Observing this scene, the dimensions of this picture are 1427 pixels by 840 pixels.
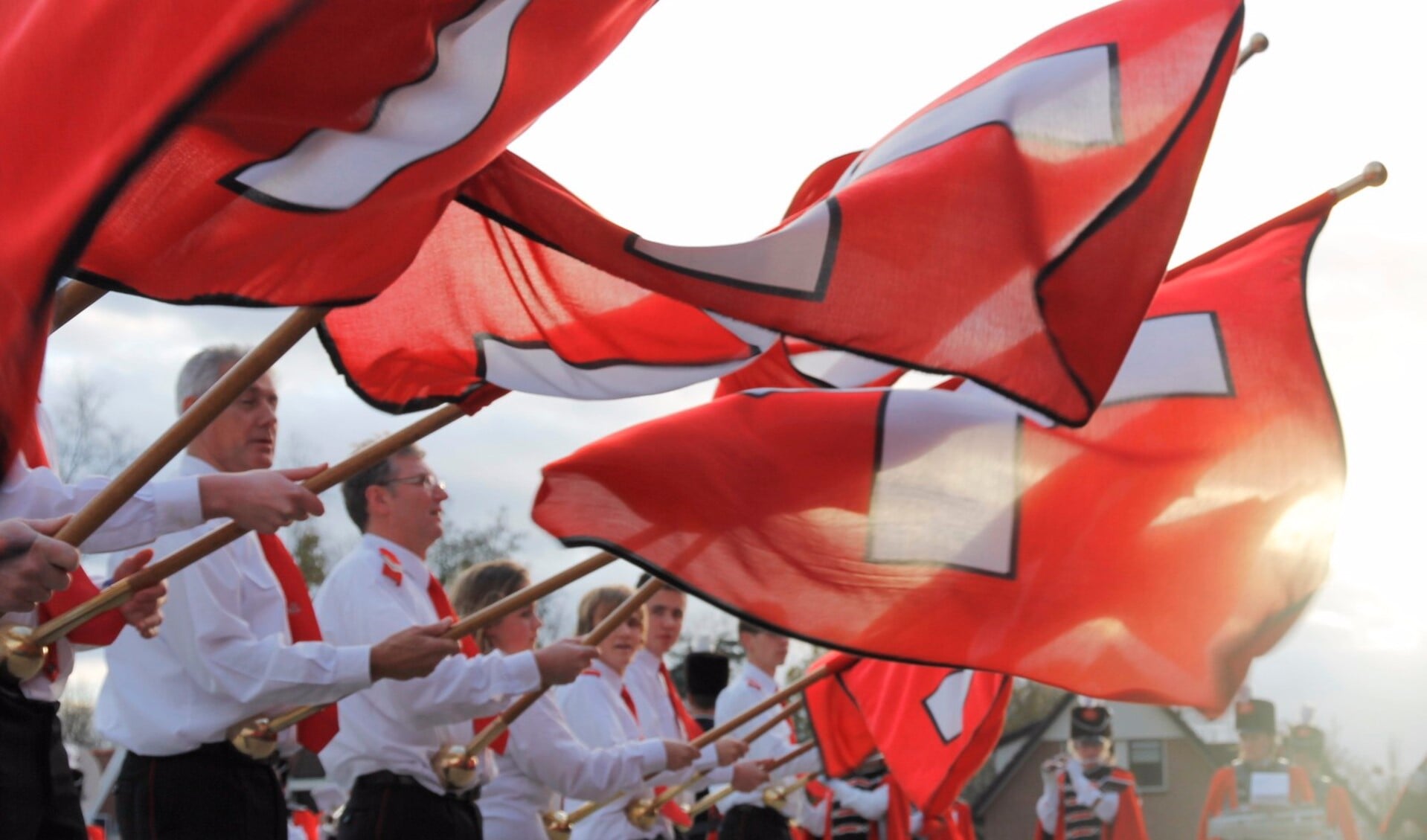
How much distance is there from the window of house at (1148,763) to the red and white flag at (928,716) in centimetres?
2311

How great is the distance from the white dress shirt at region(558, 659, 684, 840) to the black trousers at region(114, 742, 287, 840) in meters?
2.90

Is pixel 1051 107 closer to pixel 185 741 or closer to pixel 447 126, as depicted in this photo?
pixel 447 126

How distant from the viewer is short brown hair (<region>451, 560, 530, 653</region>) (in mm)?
6789

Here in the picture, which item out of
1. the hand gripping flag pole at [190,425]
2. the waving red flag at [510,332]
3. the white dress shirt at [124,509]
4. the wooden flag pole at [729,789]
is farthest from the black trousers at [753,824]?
the hand gripping flag pole at [190,425]

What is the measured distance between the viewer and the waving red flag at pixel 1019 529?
538 cm

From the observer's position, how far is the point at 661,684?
9.34m

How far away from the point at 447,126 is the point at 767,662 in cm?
787

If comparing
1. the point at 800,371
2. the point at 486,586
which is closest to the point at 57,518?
the point at 800,371

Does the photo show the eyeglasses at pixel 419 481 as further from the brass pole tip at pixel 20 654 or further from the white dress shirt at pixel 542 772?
the brass pole tip at pixel 20 654

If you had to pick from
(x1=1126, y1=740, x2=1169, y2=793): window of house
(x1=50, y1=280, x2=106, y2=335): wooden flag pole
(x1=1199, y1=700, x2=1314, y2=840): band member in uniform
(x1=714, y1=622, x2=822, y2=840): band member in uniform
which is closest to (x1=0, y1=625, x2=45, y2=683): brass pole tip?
(x1=50, y1=280, x2=106, y2=335): wooden flag pole

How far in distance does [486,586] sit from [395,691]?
41.9 inches

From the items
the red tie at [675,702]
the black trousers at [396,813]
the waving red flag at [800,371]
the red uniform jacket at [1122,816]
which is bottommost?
the red uniform jacket at [1122,816]

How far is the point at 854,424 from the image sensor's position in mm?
5441

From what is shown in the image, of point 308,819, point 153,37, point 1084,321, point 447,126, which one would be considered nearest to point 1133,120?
point 1084,321
